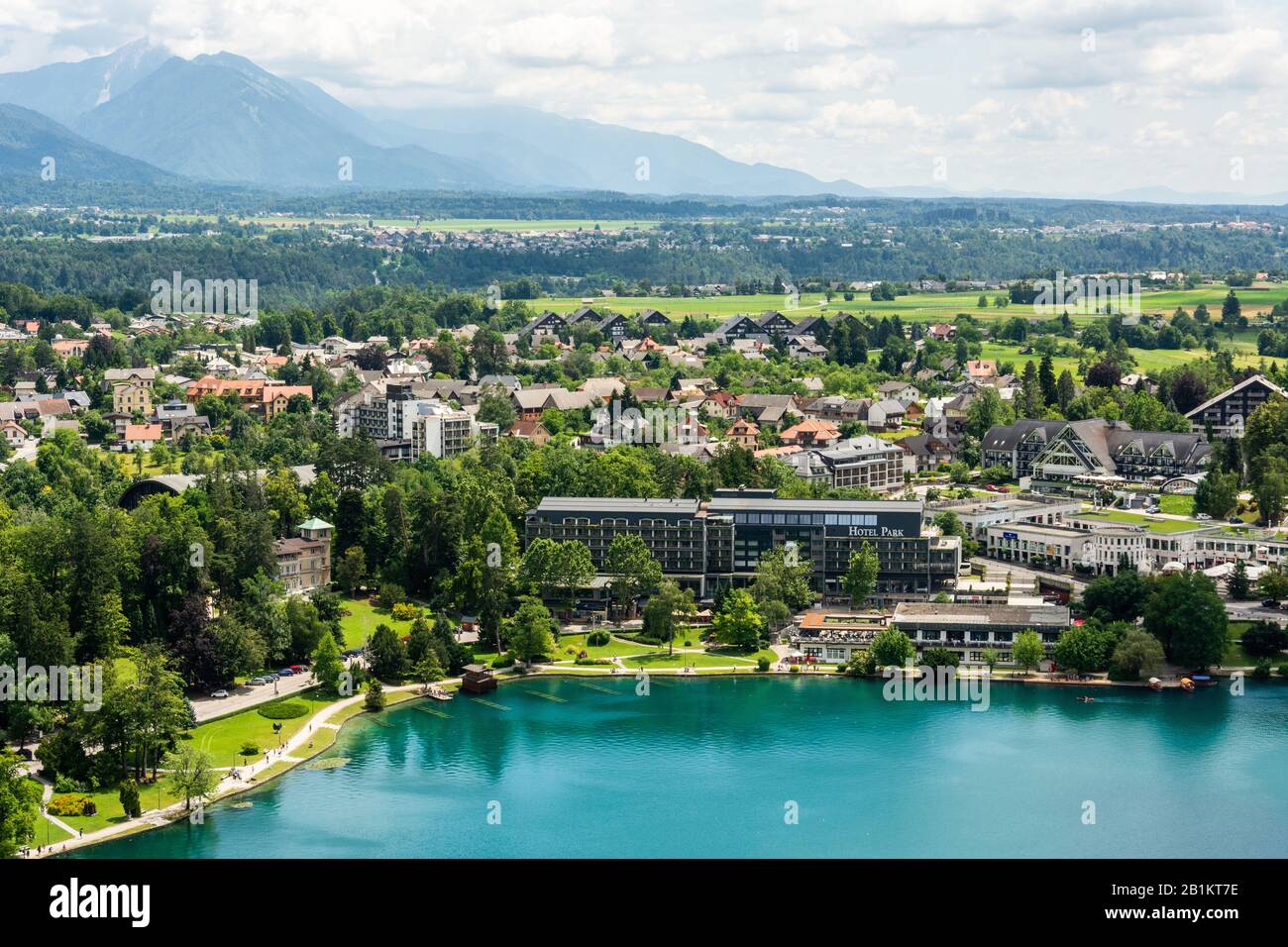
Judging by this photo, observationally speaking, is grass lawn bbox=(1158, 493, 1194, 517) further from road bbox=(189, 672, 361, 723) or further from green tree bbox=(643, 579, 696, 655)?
road bbox=(189, 672, 361, 723)

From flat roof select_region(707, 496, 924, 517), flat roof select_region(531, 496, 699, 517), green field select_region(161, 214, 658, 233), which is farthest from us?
green field select_region(161, 214, 658, 233)

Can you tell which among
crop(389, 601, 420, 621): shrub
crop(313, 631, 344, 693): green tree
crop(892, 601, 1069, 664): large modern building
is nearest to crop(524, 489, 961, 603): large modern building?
crop(892, 601, 1069, 664): large modern building

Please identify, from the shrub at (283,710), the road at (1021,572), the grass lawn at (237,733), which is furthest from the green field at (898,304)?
the grass lawn at (237,733)

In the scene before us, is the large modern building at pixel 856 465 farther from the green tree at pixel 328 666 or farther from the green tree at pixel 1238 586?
the green tree at pixel 328 666

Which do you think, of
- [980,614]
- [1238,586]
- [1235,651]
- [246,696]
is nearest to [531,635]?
[246,696]

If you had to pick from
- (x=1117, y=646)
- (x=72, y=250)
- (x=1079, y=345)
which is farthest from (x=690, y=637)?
(x=72, y=250)

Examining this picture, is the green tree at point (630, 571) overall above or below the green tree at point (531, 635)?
above

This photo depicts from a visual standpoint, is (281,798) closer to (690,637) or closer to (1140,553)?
(690,637)
